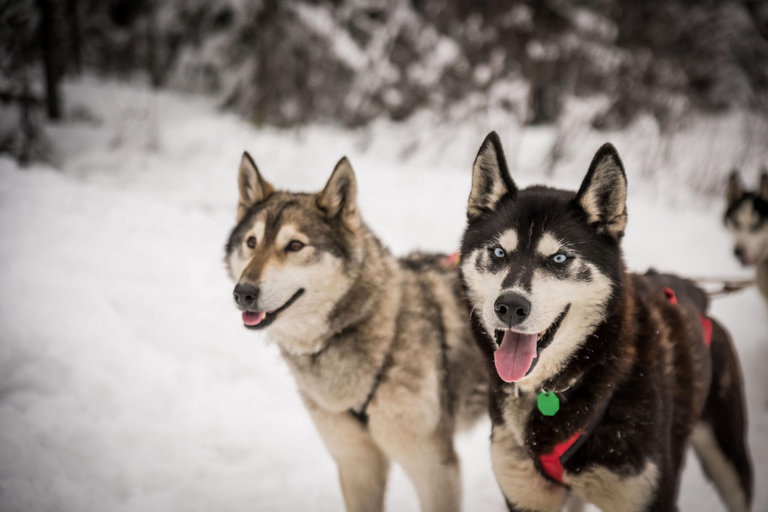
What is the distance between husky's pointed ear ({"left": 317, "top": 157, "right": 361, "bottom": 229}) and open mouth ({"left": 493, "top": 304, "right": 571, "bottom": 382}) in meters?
1.16

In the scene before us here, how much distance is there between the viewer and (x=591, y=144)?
8531 millimetres

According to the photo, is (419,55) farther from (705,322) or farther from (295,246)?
(705,322)

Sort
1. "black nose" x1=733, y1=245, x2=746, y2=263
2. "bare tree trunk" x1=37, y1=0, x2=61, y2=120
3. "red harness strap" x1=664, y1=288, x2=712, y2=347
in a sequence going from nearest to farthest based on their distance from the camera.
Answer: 1. "red harness strap" x1=664, y1=288, x2=712, y2=347
2. "black nose" x1=733, y1=245, x2=746, y2=263
3. "bare tree trunk" x1=37, y1=0, x2=61, y2=120

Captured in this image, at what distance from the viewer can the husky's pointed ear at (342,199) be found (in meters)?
2.36

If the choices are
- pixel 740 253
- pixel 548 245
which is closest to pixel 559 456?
pixel 548 245

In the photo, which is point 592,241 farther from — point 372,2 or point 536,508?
point 372,2

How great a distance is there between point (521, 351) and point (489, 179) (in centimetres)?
71

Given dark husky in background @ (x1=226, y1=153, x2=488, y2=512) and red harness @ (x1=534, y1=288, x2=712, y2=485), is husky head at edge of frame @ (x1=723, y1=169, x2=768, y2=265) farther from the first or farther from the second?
red harness @ (x1=534, y1=288, x2=712, y2=485)

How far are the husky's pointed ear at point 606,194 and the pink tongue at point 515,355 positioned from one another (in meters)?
0.49

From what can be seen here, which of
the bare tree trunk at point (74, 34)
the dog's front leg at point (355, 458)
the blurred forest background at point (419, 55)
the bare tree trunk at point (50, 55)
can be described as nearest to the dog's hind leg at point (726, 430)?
the dog's front leg at point (355, 458)

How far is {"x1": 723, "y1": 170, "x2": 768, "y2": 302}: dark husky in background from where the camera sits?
13.3 ft

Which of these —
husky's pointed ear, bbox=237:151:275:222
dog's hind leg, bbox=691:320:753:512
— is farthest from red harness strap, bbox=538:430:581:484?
husky's pointed ear, bbox=237:151:275:222

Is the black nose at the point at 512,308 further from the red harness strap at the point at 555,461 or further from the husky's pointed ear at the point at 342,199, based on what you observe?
the husky's pointed ear at the point at 342,199

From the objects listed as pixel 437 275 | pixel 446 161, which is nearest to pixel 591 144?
pixel 446 161
